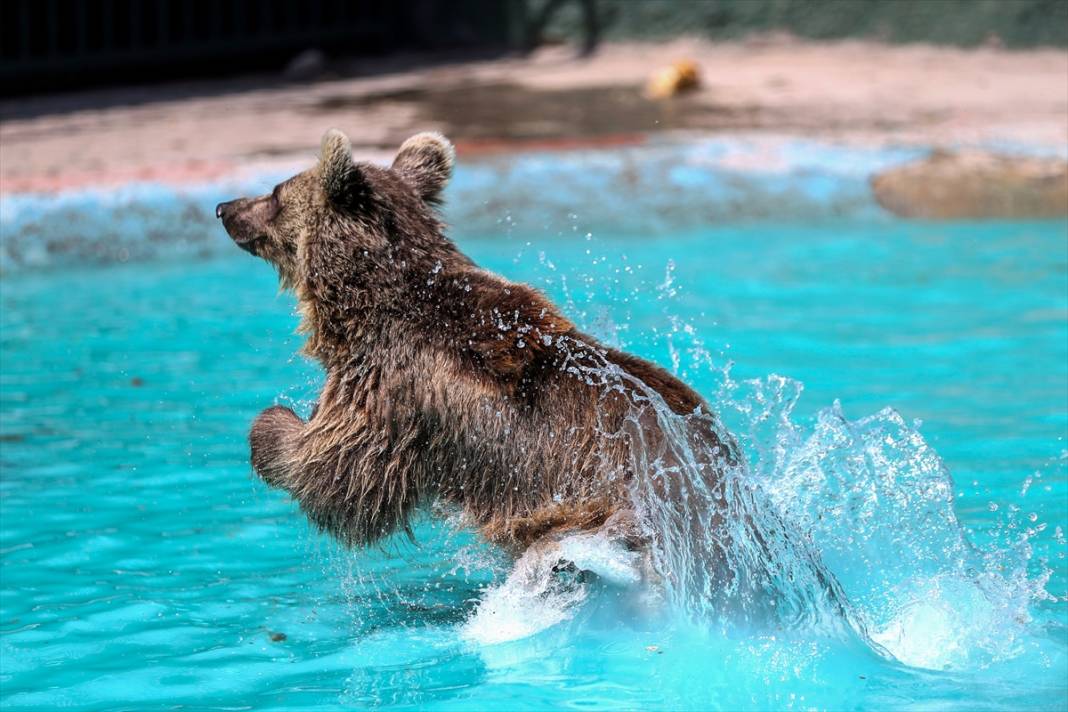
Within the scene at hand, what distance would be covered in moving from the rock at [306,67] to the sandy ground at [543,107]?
16cm

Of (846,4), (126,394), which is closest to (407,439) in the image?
(126,394)

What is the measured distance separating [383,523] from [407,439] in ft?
0.87

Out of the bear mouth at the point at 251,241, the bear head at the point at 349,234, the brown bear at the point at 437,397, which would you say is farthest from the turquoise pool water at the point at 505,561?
the bear head at the point at 349,234

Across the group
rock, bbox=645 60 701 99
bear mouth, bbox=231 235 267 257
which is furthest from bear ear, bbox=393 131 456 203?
rock, bbox=645 60 701 99

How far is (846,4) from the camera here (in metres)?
13.3

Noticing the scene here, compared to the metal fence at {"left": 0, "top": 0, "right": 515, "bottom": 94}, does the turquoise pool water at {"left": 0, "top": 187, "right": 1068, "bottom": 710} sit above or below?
below

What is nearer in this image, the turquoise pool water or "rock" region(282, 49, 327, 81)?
the turquoise pool water

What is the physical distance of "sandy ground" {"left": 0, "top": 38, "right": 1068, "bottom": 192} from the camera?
9.31 metres

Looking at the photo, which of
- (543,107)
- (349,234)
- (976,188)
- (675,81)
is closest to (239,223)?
(349,234)

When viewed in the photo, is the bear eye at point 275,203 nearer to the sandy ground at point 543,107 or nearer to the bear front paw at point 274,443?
the bear front paw at point 274,443

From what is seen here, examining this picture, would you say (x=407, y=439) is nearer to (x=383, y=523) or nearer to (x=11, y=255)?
(x=383, y=523)

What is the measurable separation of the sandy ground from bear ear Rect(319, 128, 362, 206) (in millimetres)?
4410

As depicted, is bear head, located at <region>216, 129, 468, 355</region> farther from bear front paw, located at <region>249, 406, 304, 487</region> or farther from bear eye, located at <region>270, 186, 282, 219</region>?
bear front paw, located at <region>249, 406, 304, 487</region>

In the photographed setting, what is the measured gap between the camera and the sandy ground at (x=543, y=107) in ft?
30.6
